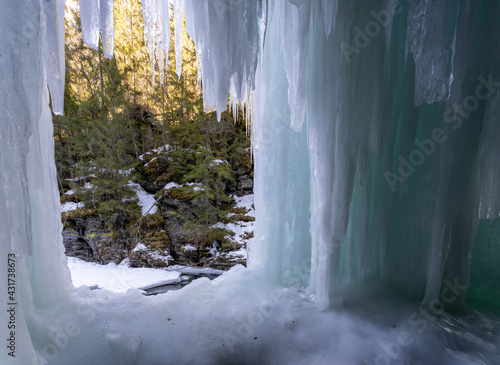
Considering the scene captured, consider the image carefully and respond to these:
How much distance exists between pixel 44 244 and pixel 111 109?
10.4 m

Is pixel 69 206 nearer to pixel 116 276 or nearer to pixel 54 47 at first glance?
pixel 116 276

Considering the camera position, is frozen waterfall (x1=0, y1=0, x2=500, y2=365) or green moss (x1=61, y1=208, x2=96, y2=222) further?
green moss (x1=61, y1=208, x2=96, y2=222)

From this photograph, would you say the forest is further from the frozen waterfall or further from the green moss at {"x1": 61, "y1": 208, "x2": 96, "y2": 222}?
the frozen waterfall

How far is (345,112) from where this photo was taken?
1757 millimetres

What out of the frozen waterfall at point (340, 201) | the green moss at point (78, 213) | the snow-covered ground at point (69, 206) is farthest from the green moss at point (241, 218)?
the frozen waterfall at point (340, 201)

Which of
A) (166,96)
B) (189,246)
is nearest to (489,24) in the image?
(189,246)

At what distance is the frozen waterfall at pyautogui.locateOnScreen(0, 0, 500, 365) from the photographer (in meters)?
1.40

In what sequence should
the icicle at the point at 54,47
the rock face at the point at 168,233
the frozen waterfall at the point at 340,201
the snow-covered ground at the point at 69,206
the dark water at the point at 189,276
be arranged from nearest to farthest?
the frozen waterfall at the point at 340,201 < the icicle at the point at 54,47 < the dark water at the point at 189,276 < the rock face at the point at 168,233 < the snow-covered ground at the point at 69,206

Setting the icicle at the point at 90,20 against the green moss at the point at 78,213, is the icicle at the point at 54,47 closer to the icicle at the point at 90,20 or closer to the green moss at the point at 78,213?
the icicle at the point at 90,20

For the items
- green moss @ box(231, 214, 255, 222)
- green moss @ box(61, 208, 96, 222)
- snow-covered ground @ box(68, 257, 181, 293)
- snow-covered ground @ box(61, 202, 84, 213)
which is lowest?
snow-covered ground @ box(68, 257, 181, 293)

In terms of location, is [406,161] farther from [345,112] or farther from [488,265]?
[488,265]

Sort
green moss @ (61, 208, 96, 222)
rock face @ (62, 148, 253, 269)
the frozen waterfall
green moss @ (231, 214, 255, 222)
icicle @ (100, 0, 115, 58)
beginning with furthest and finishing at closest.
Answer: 1. green moss @ (231, 214, 255, 222)
2. green moss @ (61, 208, 96, 222)
3. rock face @ (62, 148, 253, 269)
4. icicle @ (100, 0, 115, 58)
5. the frozen waterfall

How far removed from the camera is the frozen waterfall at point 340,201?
1.40m

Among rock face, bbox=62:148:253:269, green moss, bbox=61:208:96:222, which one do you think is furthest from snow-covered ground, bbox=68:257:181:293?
green moss, bbox=61:208:96:222
